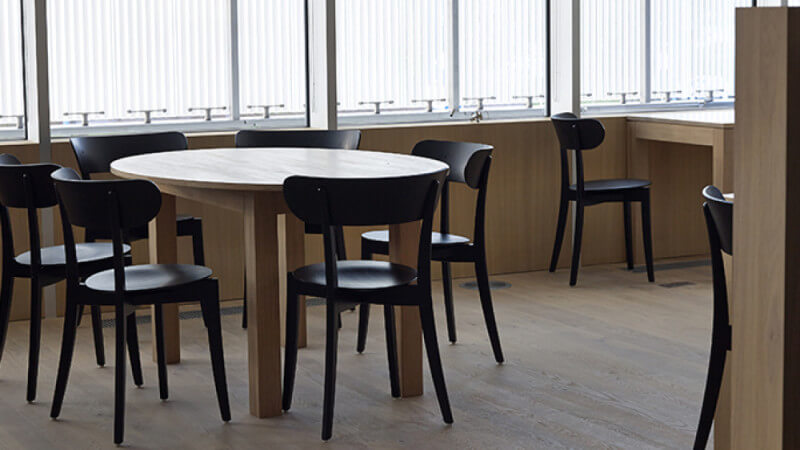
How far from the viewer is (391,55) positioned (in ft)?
20.7

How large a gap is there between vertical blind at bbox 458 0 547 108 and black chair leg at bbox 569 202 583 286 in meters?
0.94

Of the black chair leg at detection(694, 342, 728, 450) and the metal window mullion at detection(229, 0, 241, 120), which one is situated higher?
the metal window mullion at detection(229, 0, 241, 120)

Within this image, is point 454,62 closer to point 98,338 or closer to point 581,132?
point 581,132

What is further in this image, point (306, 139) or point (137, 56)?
point (137, 56)

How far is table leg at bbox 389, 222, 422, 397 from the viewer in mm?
3941

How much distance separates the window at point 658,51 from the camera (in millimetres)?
6809

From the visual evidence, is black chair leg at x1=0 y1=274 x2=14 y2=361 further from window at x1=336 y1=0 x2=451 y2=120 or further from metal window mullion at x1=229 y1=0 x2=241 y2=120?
window at x1=336 y1=0 x2=451 y2=120

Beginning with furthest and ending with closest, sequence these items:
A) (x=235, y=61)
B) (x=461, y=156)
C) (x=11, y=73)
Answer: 1. (x=235, y=61)
2. (x=11, y=73)
3. (x=461, y=156)

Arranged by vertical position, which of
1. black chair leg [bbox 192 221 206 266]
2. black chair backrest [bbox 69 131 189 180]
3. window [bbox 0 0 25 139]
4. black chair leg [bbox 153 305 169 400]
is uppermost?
window [bbox 0 0 25 139]

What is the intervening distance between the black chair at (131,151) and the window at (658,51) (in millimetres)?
2873

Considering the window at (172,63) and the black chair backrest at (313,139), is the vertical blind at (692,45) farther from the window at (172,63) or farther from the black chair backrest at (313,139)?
the black chair backrest at (313,139)

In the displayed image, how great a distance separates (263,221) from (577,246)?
287 centimetres

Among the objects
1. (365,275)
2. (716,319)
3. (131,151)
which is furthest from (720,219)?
(131,151)

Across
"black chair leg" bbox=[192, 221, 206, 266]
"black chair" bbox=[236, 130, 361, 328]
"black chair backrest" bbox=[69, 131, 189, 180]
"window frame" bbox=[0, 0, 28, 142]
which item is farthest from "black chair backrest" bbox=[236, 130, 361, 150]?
"window frame" bbox=[0, 0, 28, 142]
